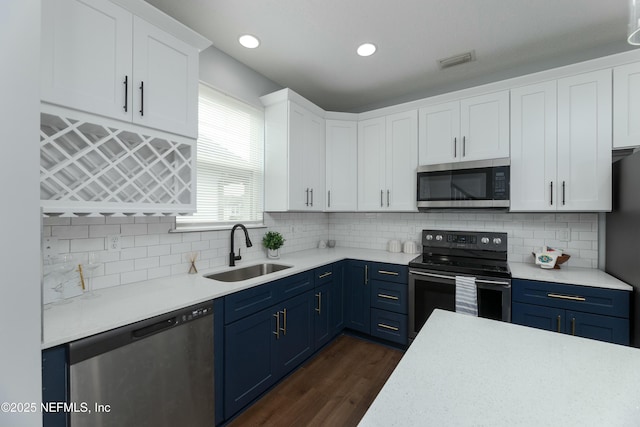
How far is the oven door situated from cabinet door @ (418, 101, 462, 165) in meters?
Answer: 1.18

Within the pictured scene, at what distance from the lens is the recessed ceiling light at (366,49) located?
2.36 metres

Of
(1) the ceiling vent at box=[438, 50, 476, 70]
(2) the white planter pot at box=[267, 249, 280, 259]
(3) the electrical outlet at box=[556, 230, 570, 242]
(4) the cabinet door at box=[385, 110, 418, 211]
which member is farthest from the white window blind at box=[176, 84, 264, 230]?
(3) the electrical outlet at box=[556, 230, 570, 242]

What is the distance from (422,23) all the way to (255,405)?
3.13m

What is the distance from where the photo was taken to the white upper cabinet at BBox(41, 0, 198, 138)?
4.20ft

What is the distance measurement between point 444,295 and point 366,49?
7.64ft

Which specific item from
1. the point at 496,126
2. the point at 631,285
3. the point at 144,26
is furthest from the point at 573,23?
the point at 144,26

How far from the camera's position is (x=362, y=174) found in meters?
3.33

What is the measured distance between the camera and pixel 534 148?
240cm

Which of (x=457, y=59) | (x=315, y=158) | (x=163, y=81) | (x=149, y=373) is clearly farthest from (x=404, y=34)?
(x=149, y=373)

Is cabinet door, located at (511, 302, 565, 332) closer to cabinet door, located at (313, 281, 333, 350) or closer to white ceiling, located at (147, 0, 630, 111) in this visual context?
cabinet door, located at (313, 281, 333, 350)

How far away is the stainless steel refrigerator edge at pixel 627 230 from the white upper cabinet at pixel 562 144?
10 cm

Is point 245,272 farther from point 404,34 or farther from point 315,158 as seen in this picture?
point 404,34

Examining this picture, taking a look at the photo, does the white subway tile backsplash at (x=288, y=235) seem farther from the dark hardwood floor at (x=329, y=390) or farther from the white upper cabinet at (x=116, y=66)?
the dark hardwood floor at (x=329, y=390)

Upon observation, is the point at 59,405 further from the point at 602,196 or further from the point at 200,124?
the point at 602,196
